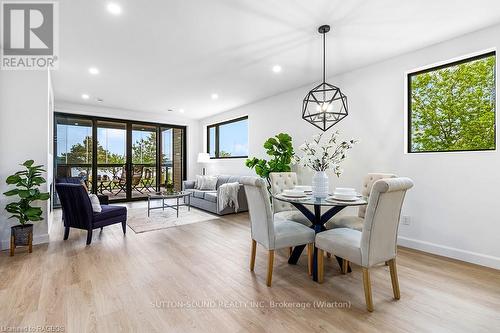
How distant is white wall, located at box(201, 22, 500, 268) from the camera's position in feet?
9.08

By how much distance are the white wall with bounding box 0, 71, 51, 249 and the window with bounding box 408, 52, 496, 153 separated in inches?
208

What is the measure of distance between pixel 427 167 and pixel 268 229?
8.01ft

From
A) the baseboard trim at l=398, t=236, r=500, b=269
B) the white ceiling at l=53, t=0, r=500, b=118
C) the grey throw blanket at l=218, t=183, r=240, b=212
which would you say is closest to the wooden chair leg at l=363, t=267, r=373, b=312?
the baseboard trim at l=398, t=236, r=500, b=269

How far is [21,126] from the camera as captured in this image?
3346 mm

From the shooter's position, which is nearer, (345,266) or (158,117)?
(345,266)

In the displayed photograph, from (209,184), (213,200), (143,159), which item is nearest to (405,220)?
(213,200)

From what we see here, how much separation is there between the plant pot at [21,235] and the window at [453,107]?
5.29 meters

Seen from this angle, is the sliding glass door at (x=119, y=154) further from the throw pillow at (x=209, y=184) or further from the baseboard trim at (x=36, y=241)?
the baseboard trim at (x=36, y=241)

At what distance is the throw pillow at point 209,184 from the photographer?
639 centimetres

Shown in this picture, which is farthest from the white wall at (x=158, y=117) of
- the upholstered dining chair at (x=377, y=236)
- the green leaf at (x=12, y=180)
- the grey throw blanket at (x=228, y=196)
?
the upholstered dining chair at (x=377, y=236)

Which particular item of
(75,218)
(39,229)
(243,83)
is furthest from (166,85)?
(39,229)

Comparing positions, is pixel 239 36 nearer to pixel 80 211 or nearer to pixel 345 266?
pixel 345 266

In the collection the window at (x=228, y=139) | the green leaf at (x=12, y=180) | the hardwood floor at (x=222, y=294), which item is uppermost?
the window at (x=228, y=139)

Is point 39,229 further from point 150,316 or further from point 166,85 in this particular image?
point 166,85
